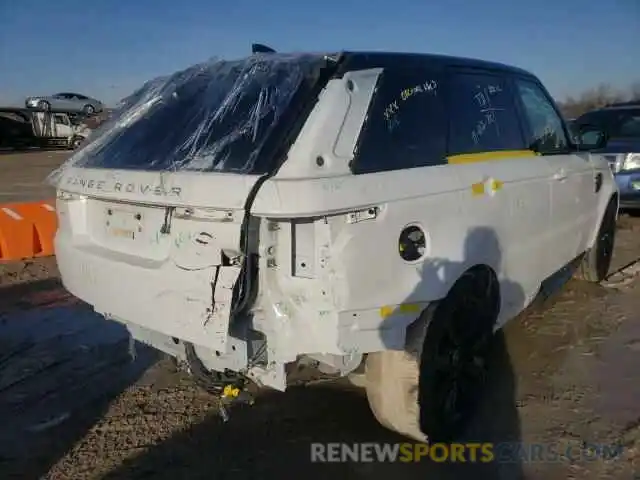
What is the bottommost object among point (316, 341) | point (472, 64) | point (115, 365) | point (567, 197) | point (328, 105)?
point (115, 365)

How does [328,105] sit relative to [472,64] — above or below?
below

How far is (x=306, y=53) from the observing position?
3.04 meters

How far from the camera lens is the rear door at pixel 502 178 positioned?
3.17m

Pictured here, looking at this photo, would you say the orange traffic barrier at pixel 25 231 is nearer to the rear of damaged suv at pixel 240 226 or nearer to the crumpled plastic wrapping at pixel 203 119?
the crumpled plastic wrapping at pixel 203 119

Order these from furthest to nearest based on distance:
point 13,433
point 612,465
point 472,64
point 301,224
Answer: point 472,64 < point 13,433 < point 612,465 < point 301,224

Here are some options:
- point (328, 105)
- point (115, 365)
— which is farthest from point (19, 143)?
point (328, 105)

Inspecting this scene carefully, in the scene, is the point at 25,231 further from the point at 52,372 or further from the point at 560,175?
the point at 560,175

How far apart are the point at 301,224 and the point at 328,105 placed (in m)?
0.55

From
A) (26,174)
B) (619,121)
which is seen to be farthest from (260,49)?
(26,174)

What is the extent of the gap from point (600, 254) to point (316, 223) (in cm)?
431

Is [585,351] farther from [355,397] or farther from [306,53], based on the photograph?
[306,53]

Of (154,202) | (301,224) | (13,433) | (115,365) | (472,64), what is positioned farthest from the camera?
(115,365)

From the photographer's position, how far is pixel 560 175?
4.20m

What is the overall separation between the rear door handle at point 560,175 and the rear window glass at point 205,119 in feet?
6.89
